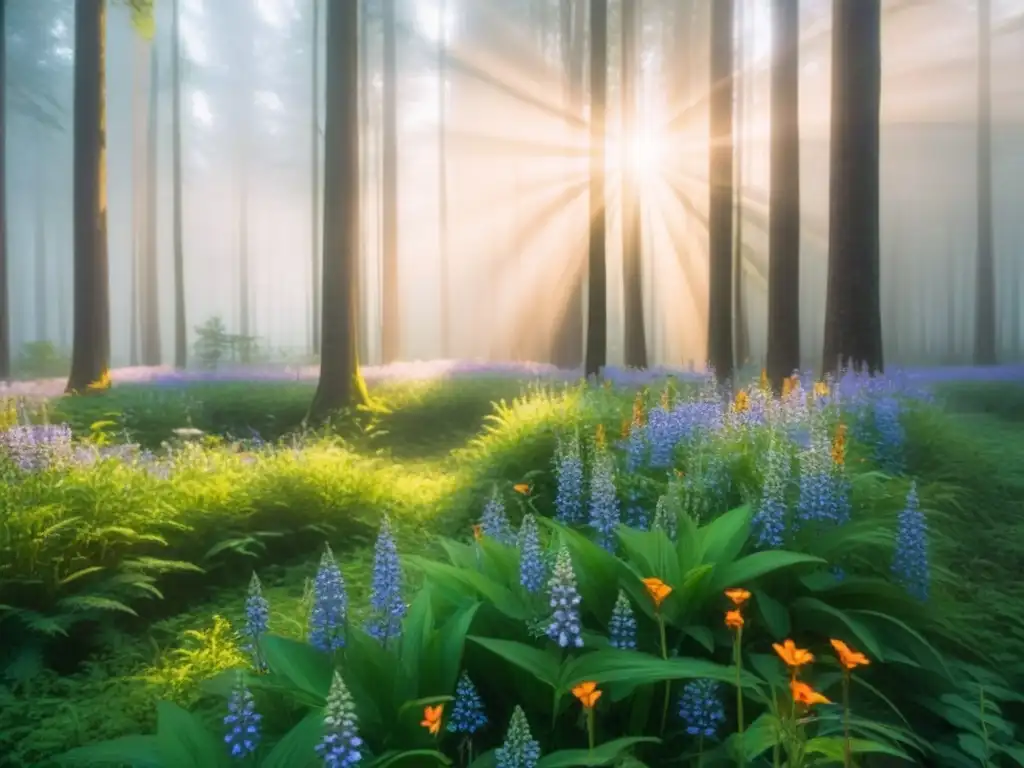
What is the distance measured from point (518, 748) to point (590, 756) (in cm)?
19

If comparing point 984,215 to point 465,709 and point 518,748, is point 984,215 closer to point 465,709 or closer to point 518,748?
point 465,709

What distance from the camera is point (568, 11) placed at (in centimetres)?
1767

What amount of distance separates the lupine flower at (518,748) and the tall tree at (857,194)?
6614 millimetres

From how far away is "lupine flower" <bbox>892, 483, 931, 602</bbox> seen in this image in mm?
3094

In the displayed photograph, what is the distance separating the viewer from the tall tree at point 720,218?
420 inches

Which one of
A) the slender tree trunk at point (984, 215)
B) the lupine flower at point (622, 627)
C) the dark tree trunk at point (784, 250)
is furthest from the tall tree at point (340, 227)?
the slender tree trunk at point (984, 215)

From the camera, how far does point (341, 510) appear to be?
19.1ft

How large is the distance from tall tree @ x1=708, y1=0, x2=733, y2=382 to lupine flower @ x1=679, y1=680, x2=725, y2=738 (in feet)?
28.1

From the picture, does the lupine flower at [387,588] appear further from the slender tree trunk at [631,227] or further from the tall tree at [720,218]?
the slender tree trunk at [631,227]

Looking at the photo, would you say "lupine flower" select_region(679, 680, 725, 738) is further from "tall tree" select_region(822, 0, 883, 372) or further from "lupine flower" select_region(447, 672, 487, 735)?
"tall tree" select_region(822, 0, 883, 372)

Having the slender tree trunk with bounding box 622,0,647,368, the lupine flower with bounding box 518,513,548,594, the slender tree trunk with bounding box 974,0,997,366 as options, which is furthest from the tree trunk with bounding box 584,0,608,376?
the slender tree trunk with bounding box 974,0,997,366

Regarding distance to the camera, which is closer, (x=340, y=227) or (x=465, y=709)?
(x=465, y=709)

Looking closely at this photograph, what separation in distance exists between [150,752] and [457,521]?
3.49 metres

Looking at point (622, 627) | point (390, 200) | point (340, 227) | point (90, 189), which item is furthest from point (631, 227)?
point (622, 627)
